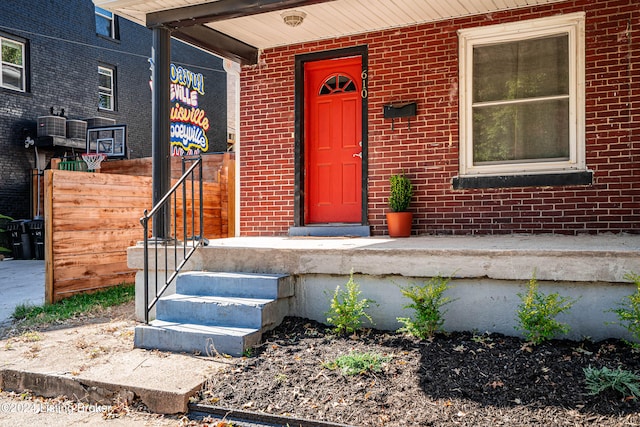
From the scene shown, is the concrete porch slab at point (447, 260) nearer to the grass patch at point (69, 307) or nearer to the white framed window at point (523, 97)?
the white framed window at point (523, 97)

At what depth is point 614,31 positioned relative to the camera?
18.2 ft

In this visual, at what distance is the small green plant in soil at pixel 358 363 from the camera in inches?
137

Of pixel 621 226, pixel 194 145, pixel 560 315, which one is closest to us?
pixel 560 315

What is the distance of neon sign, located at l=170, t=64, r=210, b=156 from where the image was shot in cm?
1184

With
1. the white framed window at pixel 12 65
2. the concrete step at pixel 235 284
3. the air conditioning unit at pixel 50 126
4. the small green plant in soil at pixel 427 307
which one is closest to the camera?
the small green plant in soil at pixel 427 307

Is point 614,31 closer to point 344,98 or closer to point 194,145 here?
point 344,98

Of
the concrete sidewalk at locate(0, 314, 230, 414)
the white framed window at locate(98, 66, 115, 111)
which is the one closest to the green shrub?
the concrete sidewalk at locate(0, 314, 230, 414)

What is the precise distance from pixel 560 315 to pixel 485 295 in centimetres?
53

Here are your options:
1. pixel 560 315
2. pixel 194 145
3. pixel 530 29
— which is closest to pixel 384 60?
pixel 530 29

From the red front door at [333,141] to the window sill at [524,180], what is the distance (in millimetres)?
1340

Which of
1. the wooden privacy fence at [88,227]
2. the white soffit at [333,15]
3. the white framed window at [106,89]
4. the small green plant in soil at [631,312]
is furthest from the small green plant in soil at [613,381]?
the white framed window at [106,89]

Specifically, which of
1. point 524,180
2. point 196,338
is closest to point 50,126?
point 196,338

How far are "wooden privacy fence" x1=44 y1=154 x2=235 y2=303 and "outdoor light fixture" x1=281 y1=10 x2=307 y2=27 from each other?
10.2ft

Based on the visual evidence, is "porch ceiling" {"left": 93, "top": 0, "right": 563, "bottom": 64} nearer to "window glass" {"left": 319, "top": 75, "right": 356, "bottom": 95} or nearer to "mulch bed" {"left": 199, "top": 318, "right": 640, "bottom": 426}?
"window glass" {"left": 319, "top": 75, "right": 356, "bottom": 95}
